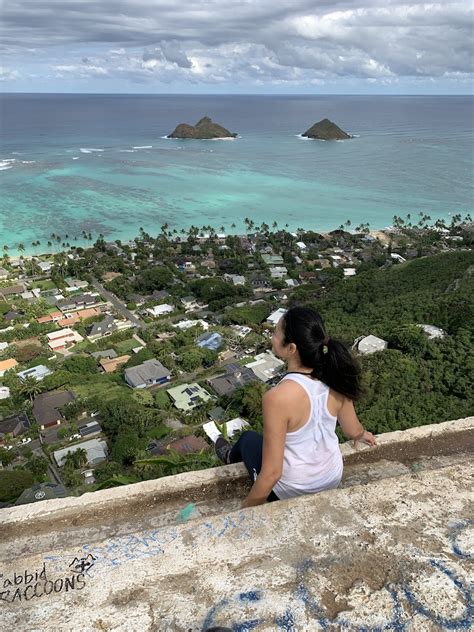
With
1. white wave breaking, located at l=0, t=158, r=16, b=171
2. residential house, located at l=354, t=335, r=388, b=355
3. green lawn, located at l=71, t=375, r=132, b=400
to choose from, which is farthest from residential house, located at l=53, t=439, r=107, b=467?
white wave breaking, located at l=0, t=158, r=16, b=171

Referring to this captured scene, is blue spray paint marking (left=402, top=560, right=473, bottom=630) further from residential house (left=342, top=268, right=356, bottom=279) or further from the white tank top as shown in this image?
residential house (left=342, top=268, right=356, bottom=279)

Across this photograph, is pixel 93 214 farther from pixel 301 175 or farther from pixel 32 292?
pixel 301 175

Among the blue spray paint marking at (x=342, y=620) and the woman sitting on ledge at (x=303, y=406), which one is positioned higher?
the woman sitting on ledge at (x=303, y=406)

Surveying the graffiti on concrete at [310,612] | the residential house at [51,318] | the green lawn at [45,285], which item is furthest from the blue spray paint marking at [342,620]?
the green lawn at [45,285]

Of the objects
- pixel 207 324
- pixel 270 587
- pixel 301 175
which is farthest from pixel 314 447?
pixel 301 175

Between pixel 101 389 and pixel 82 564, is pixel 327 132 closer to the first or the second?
pixel 101 389

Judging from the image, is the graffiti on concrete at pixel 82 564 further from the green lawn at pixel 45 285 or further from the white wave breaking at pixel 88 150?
the white wave breaking at pixel 88 150
